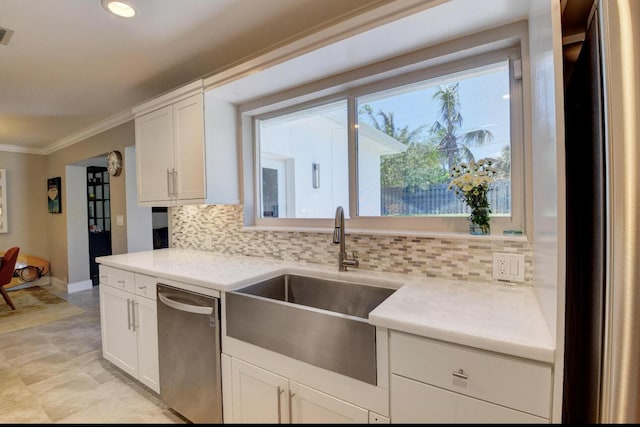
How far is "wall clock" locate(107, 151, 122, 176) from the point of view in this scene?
3.59m

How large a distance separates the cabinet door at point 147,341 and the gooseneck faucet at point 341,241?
3.92 feet

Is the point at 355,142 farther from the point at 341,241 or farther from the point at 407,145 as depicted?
the point at 341,241

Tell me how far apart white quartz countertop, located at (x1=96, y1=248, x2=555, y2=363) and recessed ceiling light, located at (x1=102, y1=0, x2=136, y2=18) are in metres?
1.42

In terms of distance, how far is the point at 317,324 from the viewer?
121 centimetres

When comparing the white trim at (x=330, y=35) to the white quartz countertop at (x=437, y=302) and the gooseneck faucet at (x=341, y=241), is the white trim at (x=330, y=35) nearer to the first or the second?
the gooseneck faucet at (x=341, y=241)

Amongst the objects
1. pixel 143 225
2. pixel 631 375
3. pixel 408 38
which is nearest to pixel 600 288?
pixel 631 375

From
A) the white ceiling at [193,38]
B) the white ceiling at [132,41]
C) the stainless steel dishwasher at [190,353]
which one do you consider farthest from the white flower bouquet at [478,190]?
the stainless steel dishwasher at [190,353]

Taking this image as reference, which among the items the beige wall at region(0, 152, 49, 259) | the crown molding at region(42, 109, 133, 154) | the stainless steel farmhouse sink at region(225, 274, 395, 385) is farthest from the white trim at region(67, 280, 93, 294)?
the stainless steel farmhouse sink at region(225, 274, 395, 385)

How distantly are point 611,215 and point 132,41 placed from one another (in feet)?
7.95

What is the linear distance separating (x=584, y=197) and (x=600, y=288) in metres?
0.28

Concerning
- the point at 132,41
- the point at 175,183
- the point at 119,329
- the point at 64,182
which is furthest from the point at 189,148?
the point at 64,182

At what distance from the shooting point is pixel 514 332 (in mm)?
937

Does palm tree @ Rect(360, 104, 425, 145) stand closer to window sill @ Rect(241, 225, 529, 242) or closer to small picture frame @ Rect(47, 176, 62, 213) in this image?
window sill @ Rect(241, 225, 529, 242)

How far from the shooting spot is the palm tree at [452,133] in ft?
5.42
